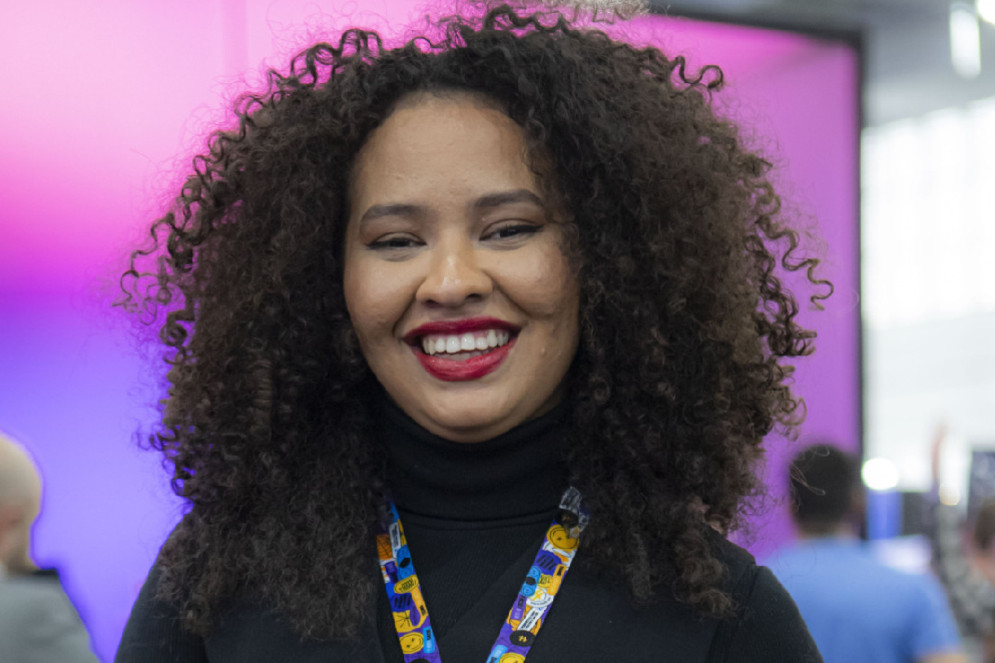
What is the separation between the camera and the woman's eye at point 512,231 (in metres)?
1.52

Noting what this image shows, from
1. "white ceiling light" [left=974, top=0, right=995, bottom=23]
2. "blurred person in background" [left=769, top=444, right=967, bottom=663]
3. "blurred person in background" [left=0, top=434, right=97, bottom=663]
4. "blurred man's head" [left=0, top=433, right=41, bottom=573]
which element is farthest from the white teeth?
"white ceiling light" [left=974, top=0, right=995, bottom=23]

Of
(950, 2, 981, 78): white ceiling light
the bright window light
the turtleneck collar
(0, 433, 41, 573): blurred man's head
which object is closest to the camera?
the turtleneck collar

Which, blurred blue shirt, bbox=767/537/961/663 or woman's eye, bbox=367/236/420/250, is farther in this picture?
blurred blue shirt, bbox=767/537/961/663

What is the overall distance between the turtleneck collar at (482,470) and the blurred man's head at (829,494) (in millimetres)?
1908

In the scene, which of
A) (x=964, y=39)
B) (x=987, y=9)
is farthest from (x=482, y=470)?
(x=964, y=39)

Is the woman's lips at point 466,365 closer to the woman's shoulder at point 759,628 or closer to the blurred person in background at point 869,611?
the woman's shoulder at point 759,628

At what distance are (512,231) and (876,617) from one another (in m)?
2.15

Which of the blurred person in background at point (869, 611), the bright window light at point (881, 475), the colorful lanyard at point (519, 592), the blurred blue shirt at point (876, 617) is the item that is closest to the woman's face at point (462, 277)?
the colorful lanyard at point (519, 592)

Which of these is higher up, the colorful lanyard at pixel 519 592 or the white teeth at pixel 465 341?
the white teeth at pixel 465 341

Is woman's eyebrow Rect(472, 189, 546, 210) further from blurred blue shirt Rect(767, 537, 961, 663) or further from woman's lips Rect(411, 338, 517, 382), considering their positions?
blurred blue shirt Rect(767, 537, 961, 663)

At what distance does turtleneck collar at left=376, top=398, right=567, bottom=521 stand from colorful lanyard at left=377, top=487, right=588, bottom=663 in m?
0.04

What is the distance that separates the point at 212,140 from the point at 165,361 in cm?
36

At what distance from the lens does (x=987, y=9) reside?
647cm

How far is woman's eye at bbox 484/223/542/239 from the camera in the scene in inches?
60.0
